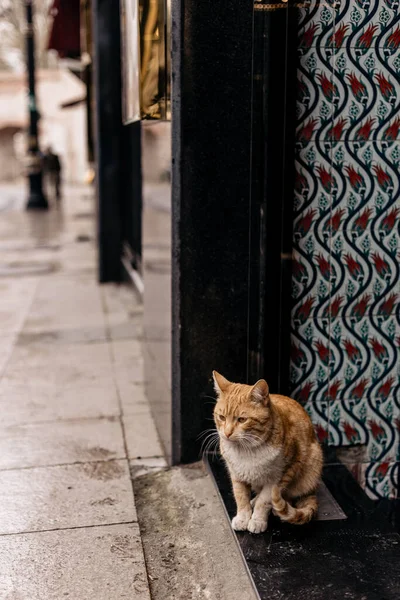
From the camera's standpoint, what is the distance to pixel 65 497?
166 inches

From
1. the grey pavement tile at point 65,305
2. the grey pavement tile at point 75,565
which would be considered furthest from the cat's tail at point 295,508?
the grey pavement tile at point 65,305

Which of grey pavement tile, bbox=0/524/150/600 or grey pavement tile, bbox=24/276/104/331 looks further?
grey pavement tile, bbox=24/276/104/331

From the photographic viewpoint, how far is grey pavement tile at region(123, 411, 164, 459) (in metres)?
4.89

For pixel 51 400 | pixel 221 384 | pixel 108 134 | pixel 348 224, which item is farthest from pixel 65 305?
pixel 221 384

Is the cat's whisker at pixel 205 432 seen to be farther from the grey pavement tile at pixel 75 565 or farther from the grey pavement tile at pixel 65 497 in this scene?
the grey pavement tile at pixel 75 565

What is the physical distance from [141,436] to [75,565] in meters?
1.67

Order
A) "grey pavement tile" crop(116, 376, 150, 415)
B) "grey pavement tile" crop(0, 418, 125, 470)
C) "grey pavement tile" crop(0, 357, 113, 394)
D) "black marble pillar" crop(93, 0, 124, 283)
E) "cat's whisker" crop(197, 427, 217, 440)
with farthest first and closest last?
"black marble pillar" crop(93, 0, 124, 283), "grey pavement tile" crop(0, 357, 113, 394), "grey pavement tile" crop(116, 376, 150, 415), "grey pavement tile" crop(0, 418, 125, 470), "cat's whisker" crop(197, 427, 217, 440)

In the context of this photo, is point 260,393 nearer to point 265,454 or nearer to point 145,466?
point 265,454

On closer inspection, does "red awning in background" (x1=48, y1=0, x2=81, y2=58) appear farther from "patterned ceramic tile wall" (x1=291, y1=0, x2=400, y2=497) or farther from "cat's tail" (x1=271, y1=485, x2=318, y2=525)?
"cat's tail" (x1=271, y1=485, x2=318, y2=525)

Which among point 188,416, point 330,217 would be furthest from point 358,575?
point 330,217

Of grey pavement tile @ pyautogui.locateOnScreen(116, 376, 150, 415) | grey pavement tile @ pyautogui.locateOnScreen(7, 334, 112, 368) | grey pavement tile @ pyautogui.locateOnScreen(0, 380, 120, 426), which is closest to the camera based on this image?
grey pavement tile @ pyautogui.locateOnScreen(0, 380, 120, 426)

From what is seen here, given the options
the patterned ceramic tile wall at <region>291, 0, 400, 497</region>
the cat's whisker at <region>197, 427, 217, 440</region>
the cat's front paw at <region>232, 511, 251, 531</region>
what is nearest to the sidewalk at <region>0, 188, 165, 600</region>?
the cat's whisker at <region>197, 427, 217, 440</region>

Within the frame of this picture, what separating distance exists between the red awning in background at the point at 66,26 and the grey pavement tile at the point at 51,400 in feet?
34.0

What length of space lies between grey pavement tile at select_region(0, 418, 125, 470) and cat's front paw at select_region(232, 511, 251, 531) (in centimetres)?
130
